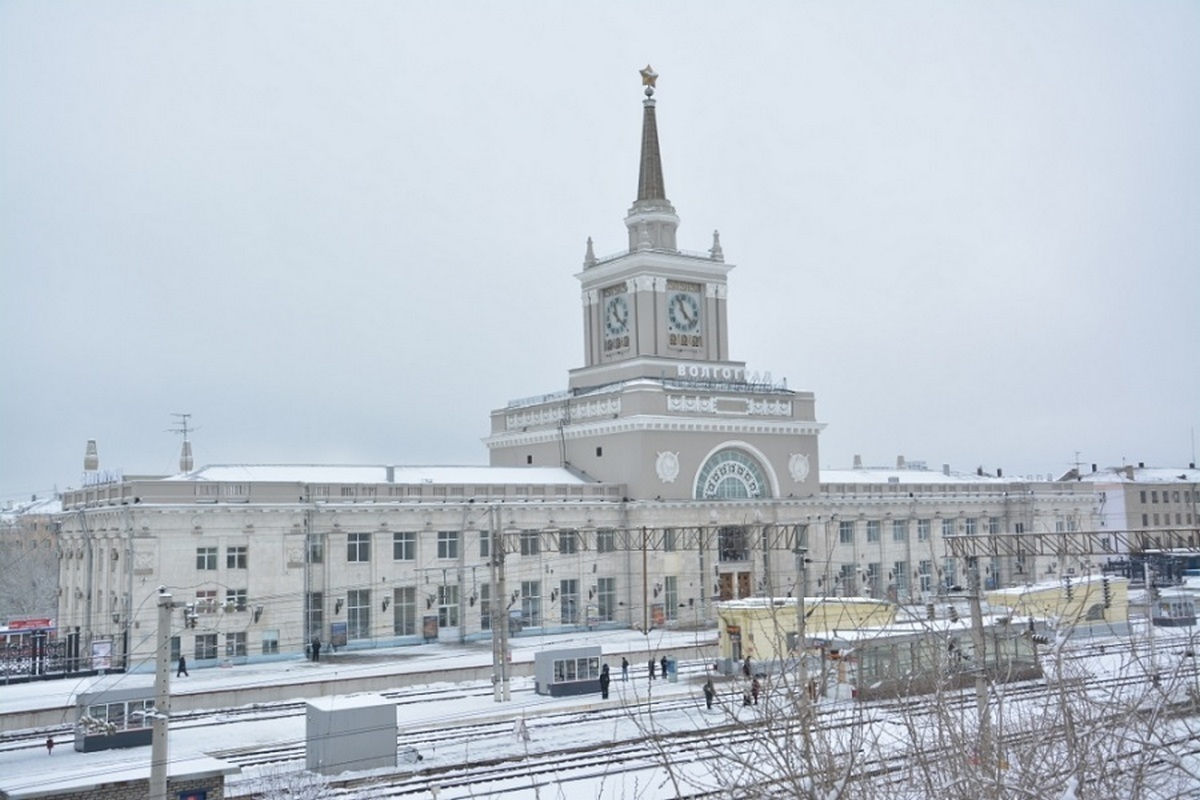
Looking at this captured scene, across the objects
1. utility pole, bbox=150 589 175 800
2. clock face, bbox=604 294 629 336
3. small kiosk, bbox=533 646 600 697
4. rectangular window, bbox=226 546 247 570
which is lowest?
small kiosk, bbox=533 646 600 697

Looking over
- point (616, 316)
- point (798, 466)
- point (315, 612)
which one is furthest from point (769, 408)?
point (315, 612)

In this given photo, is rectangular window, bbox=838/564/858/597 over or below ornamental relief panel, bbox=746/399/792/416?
below

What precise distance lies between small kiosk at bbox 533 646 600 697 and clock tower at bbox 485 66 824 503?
21.2m

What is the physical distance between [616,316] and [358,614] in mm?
24805

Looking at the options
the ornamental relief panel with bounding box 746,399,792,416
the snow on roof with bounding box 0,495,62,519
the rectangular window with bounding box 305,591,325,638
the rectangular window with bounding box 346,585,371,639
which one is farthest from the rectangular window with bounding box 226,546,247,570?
the snow on roof with bounding box 0,495,62,519

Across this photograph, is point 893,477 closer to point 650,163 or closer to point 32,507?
point 650,163

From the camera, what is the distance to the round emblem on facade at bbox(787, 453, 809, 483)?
220ft

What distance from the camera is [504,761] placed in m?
29.2

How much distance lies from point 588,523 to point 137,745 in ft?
101

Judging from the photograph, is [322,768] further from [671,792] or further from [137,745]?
[671,792]

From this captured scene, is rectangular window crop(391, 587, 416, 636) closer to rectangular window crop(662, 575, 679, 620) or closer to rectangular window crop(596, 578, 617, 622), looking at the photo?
rectangular window crop(596, 578, 617, 622)

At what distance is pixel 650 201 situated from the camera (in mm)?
70062

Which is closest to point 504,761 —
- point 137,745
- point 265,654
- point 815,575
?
point 137,745

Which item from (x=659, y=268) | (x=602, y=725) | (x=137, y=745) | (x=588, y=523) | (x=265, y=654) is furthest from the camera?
(x=659, y=268)
